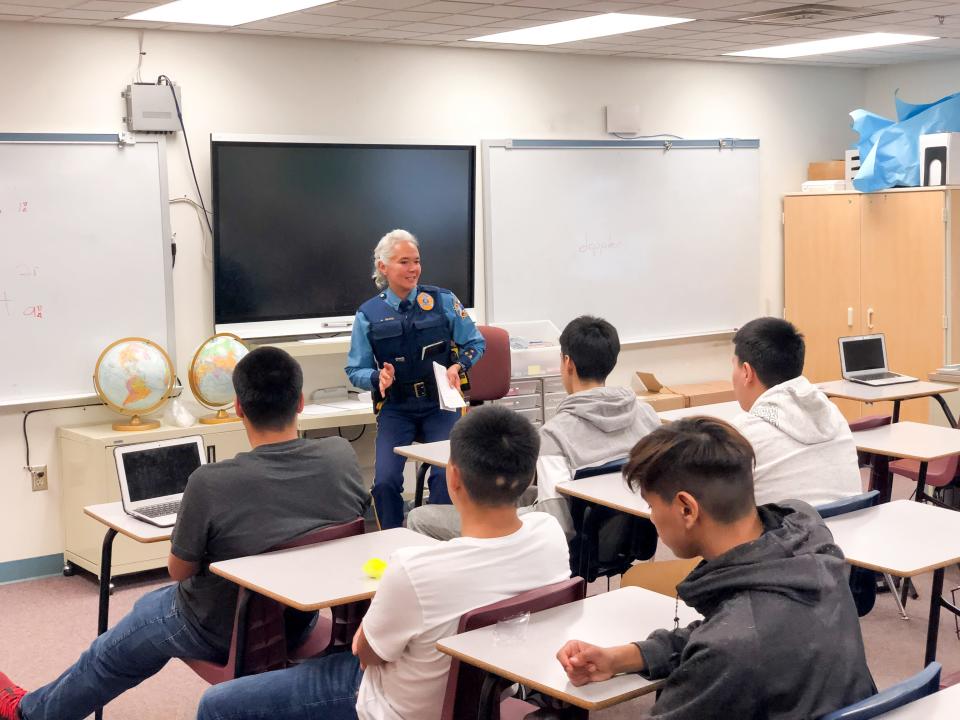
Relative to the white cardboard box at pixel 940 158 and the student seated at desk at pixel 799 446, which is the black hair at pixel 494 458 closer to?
the student seated at desk at pixel 799 446

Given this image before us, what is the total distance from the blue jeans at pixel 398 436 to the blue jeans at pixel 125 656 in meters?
2.00

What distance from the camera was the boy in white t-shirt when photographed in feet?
7.48

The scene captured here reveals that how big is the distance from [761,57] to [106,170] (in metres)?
4.51

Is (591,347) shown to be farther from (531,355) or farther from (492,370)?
(531,355)

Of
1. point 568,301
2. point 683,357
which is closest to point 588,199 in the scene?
point 568,301

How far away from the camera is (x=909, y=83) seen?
8570mm

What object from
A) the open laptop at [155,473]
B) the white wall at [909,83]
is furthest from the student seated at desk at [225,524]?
the white wall at [909,83]

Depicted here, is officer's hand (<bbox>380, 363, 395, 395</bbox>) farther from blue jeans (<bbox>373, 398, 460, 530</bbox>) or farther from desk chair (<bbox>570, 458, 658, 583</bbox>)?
desk chair (<bbox>570, 458, 658, 583</bbox>)

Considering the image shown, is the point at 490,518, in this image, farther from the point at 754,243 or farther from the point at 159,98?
the point at 754,243

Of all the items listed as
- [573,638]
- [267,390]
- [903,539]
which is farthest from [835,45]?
[573,638]

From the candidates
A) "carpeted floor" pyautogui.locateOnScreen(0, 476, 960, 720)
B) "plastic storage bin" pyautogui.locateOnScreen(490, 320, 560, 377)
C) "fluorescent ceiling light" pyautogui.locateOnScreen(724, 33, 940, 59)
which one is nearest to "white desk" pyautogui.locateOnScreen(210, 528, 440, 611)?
"carpeted floor" pyautogui.locateOnScreen(0, 476, 960, 720)

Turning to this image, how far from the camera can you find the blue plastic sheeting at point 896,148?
777 cm

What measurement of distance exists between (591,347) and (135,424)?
2601mm

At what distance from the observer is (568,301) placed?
288 inches
